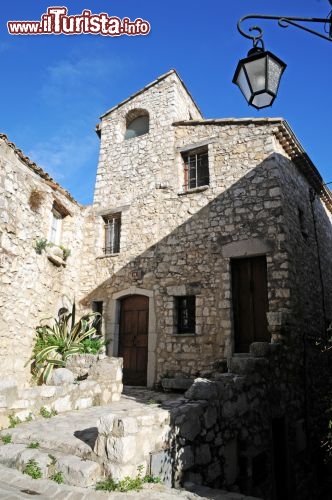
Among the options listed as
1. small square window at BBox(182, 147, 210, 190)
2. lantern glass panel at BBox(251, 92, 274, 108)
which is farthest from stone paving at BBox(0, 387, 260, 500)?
small square window at BBox(182, 147, 210, 190)

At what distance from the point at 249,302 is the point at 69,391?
4.29 metres

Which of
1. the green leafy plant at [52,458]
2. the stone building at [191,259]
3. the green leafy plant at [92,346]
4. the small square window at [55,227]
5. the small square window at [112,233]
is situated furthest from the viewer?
the small square window at [112,233]

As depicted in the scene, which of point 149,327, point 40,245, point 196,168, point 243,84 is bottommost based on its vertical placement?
point 149,327

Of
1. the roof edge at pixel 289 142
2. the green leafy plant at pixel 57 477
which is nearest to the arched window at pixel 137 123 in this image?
the roof edge at pixel 289 142

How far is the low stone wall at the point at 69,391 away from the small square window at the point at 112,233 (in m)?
3.71

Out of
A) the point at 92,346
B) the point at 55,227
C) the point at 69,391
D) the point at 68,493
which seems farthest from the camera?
the point at 55,227

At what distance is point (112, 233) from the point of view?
10.4m

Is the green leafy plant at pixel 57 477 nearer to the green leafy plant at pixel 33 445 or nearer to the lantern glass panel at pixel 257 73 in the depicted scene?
the green leafy plant at pixel 33 445

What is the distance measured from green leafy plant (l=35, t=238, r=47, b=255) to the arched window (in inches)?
186

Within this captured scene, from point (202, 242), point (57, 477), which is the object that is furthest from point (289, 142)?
point (57, 477)

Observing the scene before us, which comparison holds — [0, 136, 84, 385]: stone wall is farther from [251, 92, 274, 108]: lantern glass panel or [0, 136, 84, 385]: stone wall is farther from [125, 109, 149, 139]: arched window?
[251, 92, 274, 108]: lantern glass panel

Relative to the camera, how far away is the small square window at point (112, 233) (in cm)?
1029

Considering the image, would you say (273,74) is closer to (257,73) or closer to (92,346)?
(257,73)

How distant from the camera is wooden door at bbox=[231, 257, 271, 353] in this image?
25.3 ft
